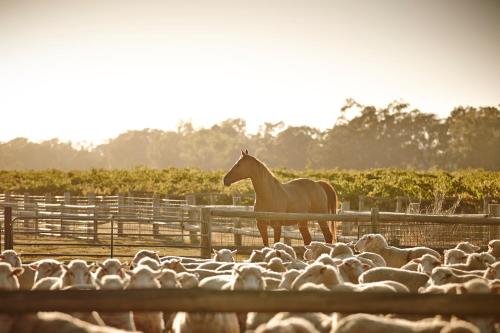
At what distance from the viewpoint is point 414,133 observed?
8031 cm

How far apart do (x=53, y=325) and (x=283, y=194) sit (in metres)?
10.8

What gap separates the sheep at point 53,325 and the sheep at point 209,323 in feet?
4.14

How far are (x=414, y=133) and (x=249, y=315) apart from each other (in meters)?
78.1

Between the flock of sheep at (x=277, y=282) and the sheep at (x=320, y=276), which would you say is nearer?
the flock of sheep at (x=277, y=282)

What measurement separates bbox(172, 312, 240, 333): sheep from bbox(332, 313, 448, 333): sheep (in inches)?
46.4

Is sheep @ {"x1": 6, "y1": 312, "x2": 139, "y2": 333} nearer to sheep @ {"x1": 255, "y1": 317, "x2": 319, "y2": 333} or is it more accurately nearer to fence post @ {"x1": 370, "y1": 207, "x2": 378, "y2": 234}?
sheep @ {"x1": 255, "y1": 317, "x2": 319, "y2": 333}

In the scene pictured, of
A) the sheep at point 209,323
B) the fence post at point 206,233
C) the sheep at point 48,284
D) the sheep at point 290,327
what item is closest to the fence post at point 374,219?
the fence post at point 206,233

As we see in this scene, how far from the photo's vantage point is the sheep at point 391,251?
9.10 meters

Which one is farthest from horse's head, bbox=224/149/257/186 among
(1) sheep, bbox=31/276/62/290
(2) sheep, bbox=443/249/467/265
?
(1) sheep, bbox=31/276/62/290

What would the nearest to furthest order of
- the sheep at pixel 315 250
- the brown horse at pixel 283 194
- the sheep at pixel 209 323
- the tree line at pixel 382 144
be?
1. the sheep at pixel 209 323
2. the sheep at pixel 315 250
3. the brown horse at pixel 283 194
4. the tree line at pixel 382 144

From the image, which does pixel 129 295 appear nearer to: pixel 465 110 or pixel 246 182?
pixel 246 182

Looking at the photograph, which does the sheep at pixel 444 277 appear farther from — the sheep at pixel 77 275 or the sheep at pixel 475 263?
the sheep at pixel 77 275

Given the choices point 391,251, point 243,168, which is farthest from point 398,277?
point 243,168

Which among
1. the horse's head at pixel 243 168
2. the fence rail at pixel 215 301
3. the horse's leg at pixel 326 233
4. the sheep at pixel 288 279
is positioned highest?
the horse's head at pixel 243 168
